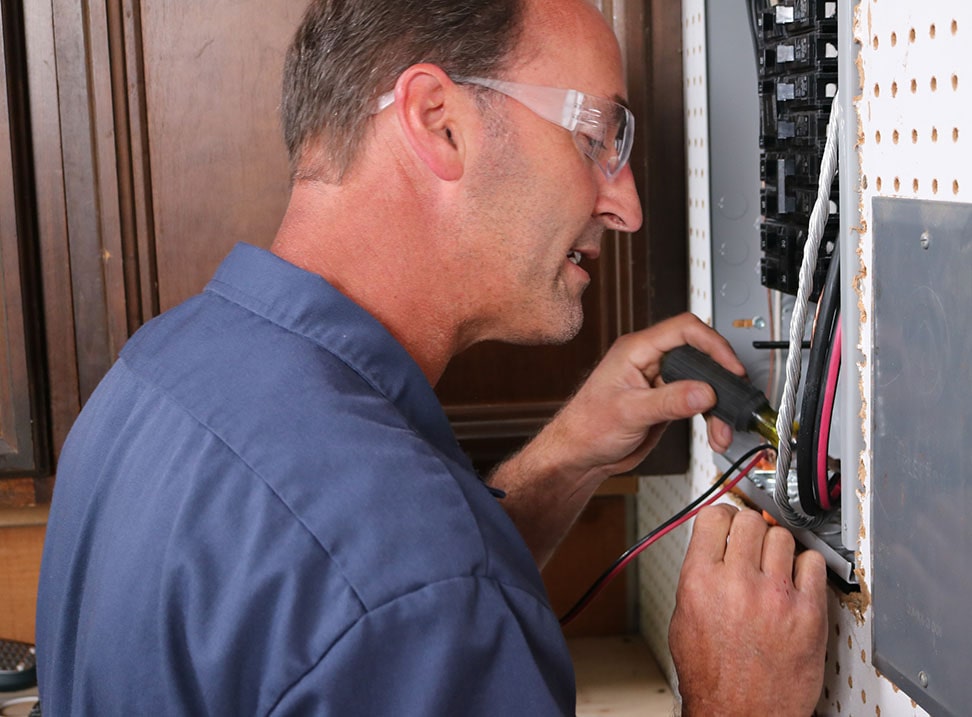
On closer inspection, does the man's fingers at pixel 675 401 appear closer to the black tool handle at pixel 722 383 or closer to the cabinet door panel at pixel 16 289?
the black tool handle at pixel 722 383

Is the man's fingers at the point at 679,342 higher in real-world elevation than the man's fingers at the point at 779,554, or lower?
higher

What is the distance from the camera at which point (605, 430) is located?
3.61 feet

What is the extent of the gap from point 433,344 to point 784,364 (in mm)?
393

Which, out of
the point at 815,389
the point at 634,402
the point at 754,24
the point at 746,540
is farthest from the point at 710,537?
the point at 754,24

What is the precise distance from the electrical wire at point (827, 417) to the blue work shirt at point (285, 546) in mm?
256

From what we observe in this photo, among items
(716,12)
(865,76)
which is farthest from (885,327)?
(716,12)

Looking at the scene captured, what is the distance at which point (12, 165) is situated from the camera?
1.13 metres

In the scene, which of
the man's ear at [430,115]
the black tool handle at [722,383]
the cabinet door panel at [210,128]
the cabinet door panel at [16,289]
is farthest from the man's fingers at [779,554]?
the cabinet door panel at [16,289]

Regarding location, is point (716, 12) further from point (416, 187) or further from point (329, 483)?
point (329, 483)

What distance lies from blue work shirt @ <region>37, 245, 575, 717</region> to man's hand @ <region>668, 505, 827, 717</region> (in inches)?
5.8

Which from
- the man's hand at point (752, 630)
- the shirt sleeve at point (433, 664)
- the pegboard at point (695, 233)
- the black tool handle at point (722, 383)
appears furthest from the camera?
the pegboard at point (695, 233)

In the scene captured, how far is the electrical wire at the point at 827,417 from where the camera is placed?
0.77m

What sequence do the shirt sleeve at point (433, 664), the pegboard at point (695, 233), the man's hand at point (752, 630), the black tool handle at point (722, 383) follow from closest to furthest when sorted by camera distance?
the shirt sleeve at point (433, 664) < the man's hand at point (752, 630) < the black tool handle at point (722, 383) < the pegboard at point (695, 233)

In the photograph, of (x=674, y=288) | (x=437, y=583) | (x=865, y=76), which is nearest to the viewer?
(x=437, y=583)
